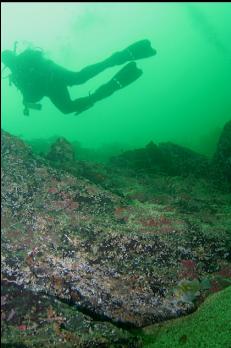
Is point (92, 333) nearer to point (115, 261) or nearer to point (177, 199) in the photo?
point (115, 261)

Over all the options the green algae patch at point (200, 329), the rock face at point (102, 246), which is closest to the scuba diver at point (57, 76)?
the rock face at point (102, 246)

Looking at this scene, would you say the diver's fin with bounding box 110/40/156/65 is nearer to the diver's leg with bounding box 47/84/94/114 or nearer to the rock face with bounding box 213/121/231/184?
the diver's leg with bounding box 47/84/94/114

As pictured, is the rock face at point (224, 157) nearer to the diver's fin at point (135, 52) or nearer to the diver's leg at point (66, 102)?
the diver's fin at point (135, 52)

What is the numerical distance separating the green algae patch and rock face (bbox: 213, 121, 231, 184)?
398cm

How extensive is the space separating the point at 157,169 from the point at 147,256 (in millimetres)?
3962

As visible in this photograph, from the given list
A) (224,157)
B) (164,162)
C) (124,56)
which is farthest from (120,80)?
(224,157)

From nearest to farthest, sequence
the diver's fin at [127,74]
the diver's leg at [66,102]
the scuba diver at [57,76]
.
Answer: the scuba diver at [57,76] < the diver's fin at [127,74] < the diver's leg at [66,102]

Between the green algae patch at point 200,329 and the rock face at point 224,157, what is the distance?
13.1ft

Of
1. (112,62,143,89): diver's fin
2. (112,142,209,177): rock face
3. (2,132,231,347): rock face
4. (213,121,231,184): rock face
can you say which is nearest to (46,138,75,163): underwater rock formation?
(2,132,231,347): rock face

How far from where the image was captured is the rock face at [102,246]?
3957 millimetres

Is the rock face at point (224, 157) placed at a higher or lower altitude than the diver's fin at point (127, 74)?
lower

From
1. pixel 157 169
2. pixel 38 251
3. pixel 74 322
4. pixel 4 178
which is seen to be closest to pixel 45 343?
pixel 74 322

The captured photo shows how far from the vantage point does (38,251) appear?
158 inches

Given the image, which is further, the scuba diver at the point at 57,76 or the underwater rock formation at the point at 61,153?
the scuba diver at the point at 57,76
